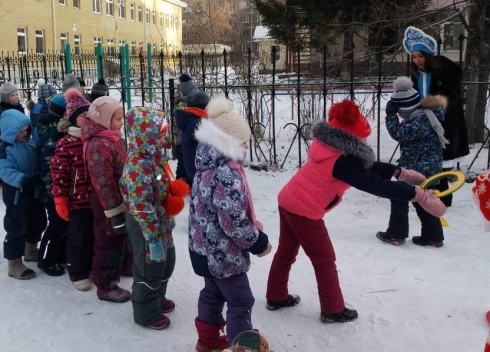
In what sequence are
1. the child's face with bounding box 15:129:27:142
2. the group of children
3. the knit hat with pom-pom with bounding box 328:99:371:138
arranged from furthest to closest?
the child's face with bounding box 15:129:27:142 < the knit hat with pom-pom with bounding box 328:99:371:138 < the group of children

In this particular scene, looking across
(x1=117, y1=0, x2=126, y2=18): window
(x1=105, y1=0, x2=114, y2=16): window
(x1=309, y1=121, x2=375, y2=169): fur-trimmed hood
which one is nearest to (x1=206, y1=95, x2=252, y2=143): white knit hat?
(x1=309, y1=121, x2=375, y2=169): fur-trimmed hood

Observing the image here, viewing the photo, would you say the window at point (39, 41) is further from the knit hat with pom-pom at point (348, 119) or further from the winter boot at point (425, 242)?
the knit hat with pom-pom at point (348, 119)

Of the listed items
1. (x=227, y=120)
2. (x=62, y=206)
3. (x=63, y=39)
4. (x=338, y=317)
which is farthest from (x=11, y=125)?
(x=63, y=39)

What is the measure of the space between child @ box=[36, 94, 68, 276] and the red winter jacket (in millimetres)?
252

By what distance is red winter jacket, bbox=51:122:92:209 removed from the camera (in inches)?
139

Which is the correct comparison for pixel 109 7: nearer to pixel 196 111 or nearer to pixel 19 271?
pixel 196 111

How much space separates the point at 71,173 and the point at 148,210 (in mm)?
995

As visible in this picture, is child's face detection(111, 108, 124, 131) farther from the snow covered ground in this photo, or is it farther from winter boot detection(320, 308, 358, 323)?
winter boot detection(320, 308, 358, 323)

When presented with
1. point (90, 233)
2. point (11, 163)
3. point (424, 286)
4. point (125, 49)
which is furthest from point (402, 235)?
point (125, 49)

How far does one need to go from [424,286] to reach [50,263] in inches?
118

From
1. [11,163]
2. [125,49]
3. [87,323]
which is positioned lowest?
[87,323]

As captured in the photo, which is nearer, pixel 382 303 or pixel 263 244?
pixel 263 244

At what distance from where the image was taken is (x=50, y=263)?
4.05 m

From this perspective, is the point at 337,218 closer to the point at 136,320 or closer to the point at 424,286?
the point at 424,286
